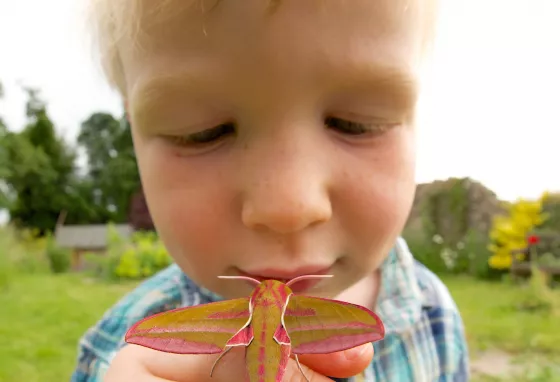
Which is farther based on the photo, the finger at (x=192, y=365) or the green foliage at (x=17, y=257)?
the green foliage at (x=17, y=257)

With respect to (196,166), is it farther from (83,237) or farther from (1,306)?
(83,237)

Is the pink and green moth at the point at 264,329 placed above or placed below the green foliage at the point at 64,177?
above

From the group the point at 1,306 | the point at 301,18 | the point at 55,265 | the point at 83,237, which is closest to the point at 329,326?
the point at 301,18

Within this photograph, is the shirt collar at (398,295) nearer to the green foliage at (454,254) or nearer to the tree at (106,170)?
the green foliage at (454,254)

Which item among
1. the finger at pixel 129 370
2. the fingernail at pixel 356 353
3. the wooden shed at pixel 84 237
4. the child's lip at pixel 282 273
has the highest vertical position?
the child's lip at pixel 282 273

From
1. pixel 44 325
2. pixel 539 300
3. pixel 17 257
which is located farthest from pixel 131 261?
pixel 539 300

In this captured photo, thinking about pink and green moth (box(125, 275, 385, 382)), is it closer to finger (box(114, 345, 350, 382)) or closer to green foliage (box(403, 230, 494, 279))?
finger (box(114, 345, 350, 382))

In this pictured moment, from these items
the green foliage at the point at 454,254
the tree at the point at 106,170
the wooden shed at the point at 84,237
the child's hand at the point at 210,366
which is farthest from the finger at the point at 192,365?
the wooden shed at the point at 84,237

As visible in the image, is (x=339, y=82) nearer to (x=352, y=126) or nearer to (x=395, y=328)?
(x=352, y=126)
